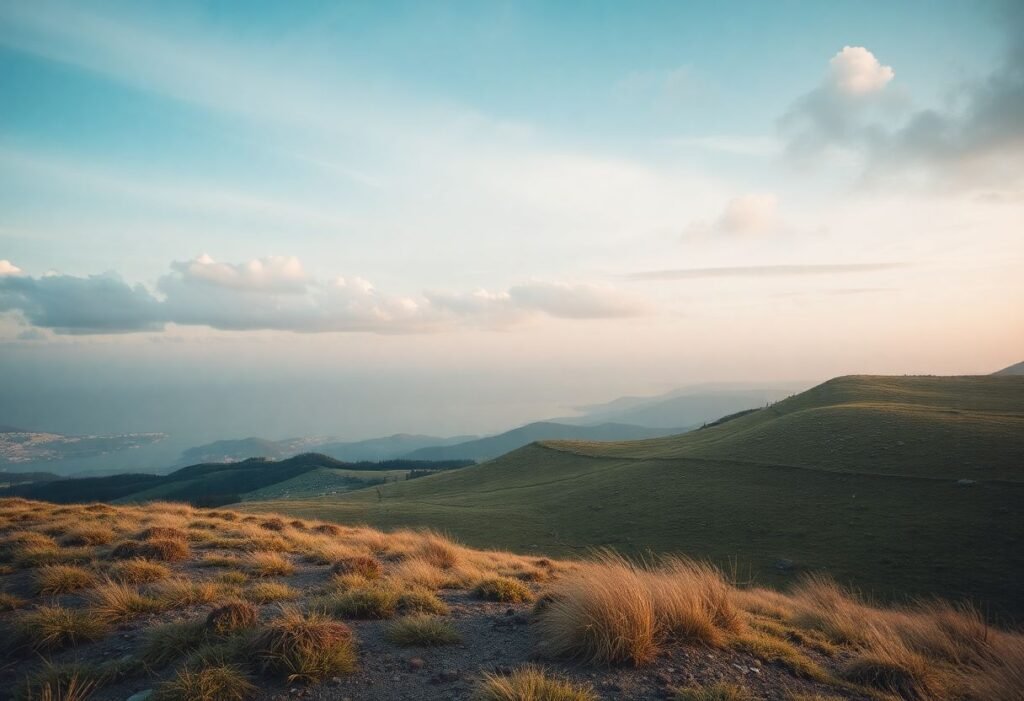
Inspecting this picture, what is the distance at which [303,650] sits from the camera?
583 centimetres

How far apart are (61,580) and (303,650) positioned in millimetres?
6720

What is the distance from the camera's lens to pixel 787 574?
22750 mm

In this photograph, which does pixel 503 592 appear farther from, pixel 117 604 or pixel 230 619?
pixel 117 604

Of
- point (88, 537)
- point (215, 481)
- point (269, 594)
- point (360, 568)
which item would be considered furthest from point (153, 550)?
point (215, 481)

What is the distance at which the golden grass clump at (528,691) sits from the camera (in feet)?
15.9

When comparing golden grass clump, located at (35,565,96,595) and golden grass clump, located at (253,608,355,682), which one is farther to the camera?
golden grass clump, located at (35,565,96,595)

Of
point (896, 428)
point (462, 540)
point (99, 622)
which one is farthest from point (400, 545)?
point (896, 428)

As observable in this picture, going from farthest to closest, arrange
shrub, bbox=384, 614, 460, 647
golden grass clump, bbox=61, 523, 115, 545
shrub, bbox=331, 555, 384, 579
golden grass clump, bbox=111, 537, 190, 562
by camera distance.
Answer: golden grass clump, bbox=61, 523, 115, 545
golden grass clump, bbox=111, 537, 190, 562
shrub, bbox=331, 555, 384, 579
shrub, bbox=384, 614, 460, 647

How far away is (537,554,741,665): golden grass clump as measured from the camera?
6230 millimetres

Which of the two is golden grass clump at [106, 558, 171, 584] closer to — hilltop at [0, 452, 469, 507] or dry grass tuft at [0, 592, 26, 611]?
dry grass tuft at [0, 592, 26, 611]

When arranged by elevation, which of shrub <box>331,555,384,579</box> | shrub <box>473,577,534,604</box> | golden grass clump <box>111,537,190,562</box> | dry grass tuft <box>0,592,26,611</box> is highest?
dry grass tuft <box>0,592,26,611</box>

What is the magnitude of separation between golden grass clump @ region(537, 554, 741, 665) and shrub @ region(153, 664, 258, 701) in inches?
138

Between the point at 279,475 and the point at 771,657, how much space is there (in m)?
150

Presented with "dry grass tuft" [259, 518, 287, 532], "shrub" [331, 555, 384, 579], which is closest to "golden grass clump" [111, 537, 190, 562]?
"shrub" [331, 555, 384, 579]
